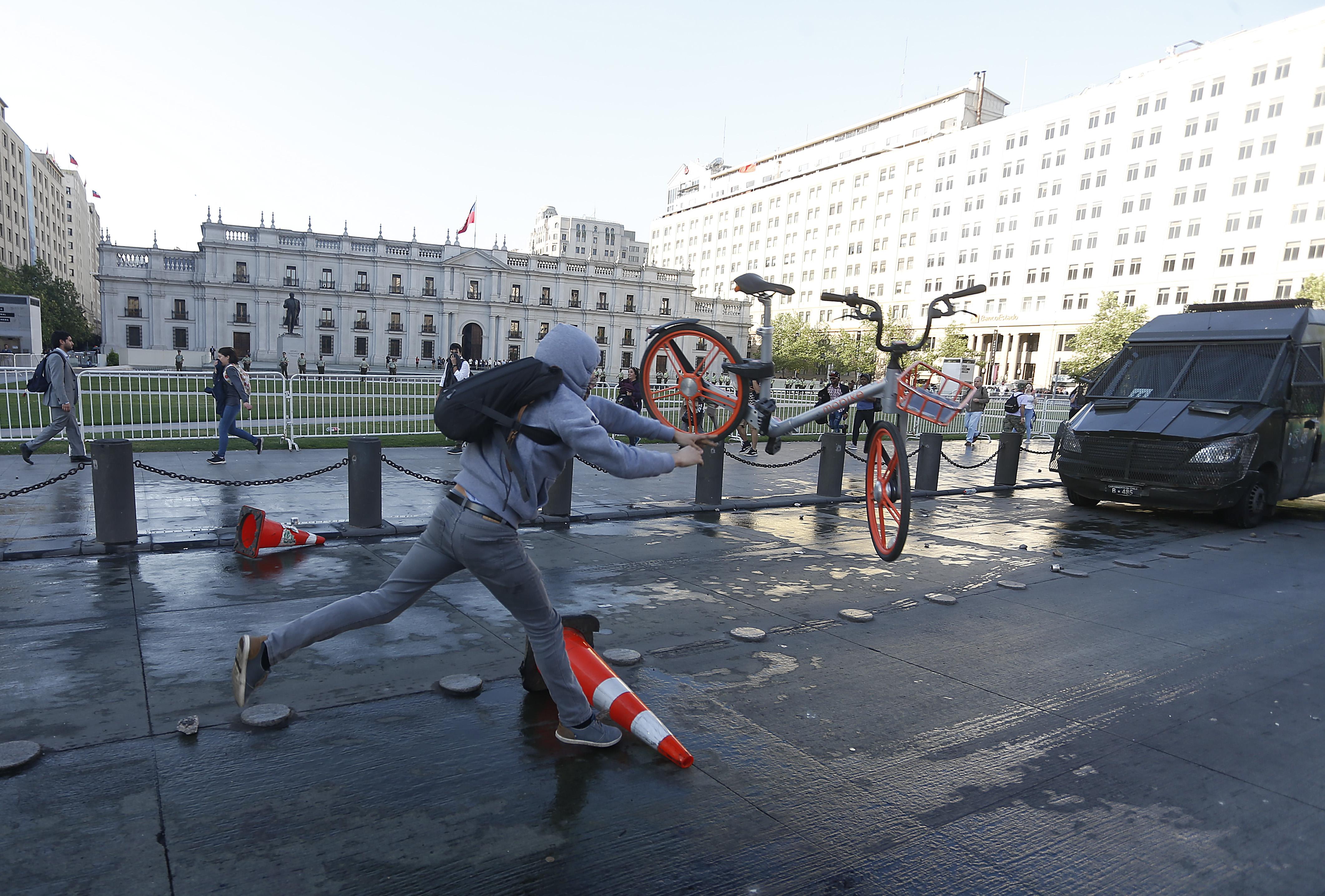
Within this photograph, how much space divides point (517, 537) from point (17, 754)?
2.48 meters

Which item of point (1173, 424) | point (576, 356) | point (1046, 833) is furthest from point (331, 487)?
point (1173, 424)

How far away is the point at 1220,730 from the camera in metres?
4.23

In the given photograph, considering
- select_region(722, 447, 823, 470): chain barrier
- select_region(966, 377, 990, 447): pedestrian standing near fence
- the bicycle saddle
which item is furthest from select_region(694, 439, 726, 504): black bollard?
select_region(966, 377, 990, 447): pedestrian standing near fence

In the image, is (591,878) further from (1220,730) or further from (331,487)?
(331,487)

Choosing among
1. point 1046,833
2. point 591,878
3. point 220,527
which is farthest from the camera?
point 220,527

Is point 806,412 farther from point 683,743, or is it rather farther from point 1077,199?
point 1077,199

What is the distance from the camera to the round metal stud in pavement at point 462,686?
4.22 m

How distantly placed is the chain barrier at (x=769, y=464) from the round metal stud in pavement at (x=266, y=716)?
563cm

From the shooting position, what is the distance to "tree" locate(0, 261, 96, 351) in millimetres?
57625

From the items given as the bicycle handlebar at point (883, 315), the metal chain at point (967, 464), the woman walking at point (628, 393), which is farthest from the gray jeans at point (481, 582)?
the woman walking at point (628, 393)

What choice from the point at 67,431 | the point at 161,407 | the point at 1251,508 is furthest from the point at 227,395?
the point at 1251,508

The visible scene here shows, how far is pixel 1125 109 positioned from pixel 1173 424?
241 feet

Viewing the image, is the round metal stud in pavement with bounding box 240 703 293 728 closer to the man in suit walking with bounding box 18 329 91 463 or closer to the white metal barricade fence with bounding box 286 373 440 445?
the man in suit walking with bounding box 18 329 91 463

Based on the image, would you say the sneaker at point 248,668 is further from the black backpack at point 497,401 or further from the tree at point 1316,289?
the tree at point 1316,289
